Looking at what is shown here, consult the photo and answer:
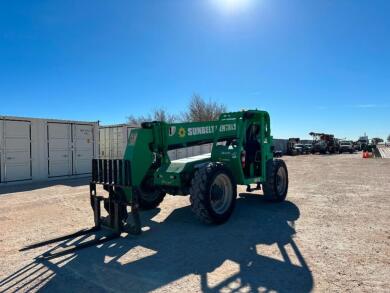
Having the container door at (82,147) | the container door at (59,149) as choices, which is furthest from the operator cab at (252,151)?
the container door at (82,147)

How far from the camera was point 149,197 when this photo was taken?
7945 millimetres

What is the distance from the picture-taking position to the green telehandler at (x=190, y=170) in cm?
618

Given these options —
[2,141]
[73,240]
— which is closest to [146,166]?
[73,240]

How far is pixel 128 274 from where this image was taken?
14.0 feet

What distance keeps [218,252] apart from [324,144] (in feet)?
140

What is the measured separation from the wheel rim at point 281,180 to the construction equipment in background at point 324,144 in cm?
3762

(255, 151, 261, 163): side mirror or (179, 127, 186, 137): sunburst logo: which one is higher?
(179, 127, 186, 137): sunburst logo

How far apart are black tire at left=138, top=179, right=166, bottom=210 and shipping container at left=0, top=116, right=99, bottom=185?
346 inches

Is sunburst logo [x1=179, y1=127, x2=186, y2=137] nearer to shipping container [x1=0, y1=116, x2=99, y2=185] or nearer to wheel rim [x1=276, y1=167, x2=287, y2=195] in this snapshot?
wheel rim [x1=276, y1=167, x2=287, y2=195]

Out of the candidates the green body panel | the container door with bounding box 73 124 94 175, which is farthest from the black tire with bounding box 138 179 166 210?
the container door with bounding box 73 124 94 175

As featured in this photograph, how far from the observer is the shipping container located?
45.9ft

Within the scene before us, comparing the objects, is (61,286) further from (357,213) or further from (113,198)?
(357,213)

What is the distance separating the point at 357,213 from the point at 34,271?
667cm

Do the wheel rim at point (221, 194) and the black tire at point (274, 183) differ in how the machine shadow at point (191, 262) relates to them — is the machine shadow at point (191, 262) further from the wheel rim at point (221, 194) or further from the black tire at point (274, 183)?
the black tire at point (274, 183)
